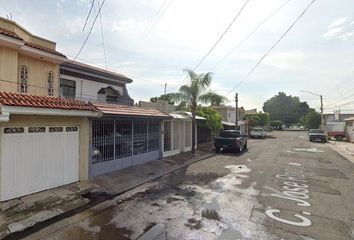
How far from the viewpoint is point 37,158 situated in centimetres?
833

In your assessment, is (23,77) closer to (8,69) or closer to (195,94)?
(8,69)

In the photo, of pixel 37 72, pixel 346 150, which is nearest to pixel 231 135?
pixel 346 150

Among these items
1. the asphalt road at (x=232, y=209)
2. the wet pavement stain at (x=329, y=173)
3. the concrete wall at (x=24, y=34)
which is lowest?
the wet pavement stain at (x=329, y=173)

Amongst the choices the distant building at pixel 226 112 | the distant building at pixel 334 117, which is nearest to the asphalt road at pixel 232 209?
the distant building at pixel 226 112

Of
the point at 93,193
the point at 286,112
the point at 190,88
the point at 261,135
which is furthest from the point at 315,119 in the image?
the point at 93,193

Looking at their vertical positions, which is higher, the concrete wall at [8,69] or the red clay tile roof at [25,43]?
the red clay tile roof at [25,43]

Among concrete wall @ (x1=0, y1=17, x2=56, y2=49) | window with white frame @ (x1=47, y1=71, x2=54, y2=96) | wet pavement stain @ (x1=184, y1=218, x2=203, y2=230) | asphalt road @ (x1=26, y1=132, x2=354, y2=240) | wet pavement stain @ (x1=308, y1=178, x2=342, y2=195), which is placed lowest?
wet pavement stain @ (x1=308, y1=178, x2=342, y2=195)

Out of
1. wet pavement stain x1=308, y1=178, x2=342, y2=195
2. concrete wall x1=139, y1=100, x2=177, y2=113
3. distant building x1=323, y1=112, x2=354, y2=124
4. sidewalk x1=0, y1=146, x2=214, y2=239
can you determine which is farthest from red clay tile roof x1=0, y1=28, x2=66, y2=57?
distant building x1=323, y1=112, x2=354, y2=124

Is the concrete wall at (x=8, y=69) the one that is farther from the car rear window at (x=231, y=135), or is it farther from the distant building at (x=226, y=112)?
the distant building at (x=226, y=112)

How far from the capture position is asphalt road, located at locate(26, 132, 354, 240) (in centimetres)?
583

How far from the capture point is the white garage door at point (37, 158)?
296 inches

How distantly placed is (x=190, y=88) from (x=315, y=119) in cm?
5308

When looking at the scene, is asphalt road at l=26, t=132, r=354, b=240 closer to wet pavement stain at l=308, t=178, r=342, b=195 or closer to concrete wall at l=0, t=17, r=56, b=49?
wet pavement stain at l=308, t=178, r=342, b=195

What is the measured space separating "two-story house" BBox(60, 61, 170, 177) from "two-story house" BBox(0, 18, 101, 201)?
90 centimetres
